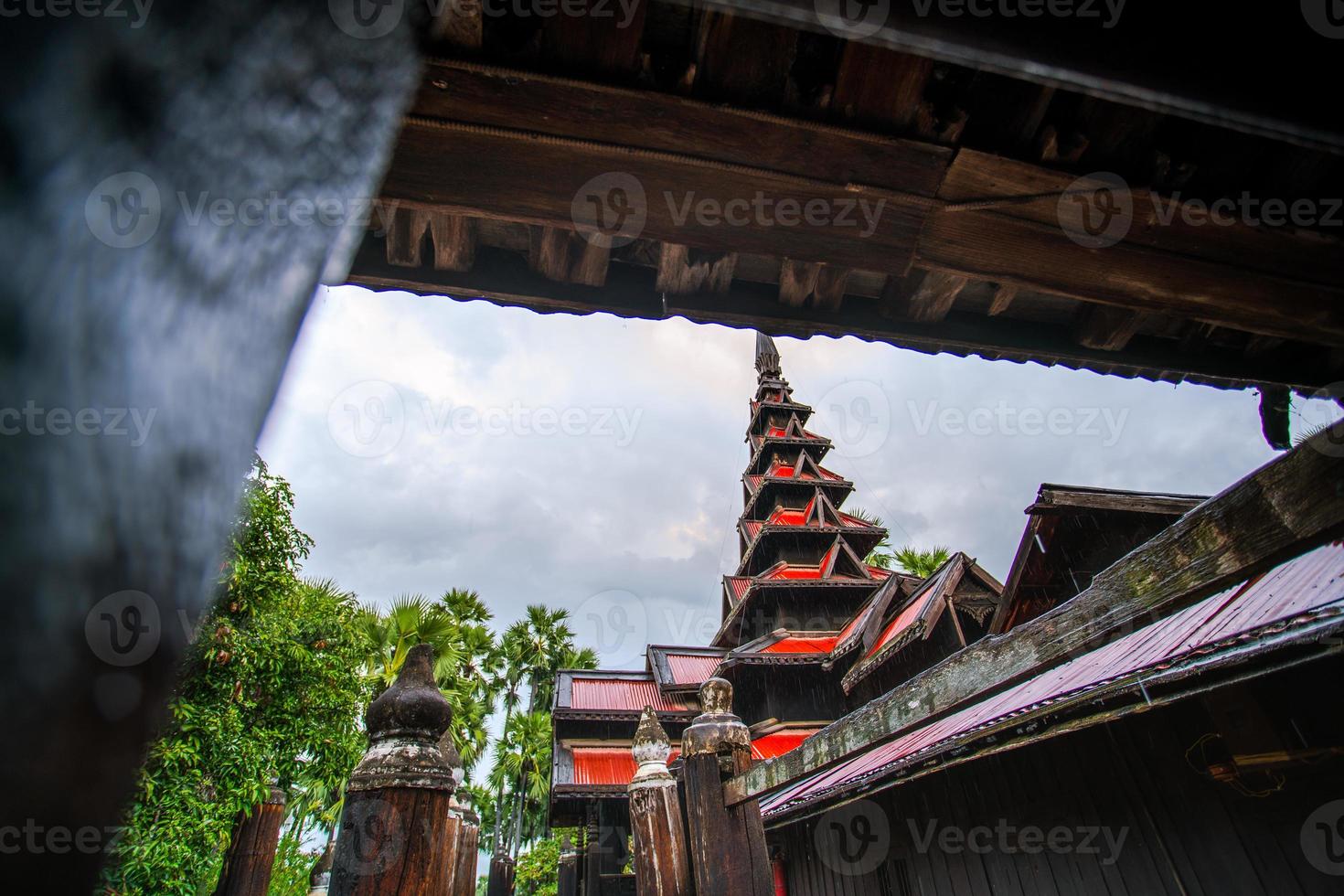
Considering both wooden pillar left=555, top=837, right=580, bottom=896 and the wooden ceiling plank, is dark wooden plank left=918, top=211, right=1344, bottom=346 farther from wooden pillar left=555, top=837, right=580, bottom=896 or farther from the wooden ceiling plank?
wooden pillar left=555, top=837, right=580, bottom=896

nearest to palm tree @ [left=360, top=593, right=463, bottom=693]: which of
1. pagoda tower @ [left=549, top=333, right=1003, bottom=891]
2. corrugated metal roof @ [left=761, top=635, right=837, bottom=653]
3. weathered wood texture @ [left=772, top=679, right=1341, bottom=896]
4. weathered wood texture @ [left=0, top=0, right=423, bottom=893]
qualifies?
pagoda tower @ [left=549, top=333, right=1003, bottom=891]

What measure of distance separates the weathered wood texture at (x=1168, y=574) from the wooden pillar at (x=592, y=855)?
10740mm

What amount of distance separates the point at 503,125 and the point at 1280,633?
3487 millimetres

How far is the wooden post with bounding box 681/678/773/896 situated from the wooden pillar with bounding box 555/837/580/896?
10.9 m

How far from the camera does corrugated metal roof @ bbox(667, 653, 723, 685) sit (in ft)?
49.7

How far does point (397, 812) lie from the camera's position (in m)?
1.96

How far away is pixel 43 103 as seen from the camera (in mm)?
267

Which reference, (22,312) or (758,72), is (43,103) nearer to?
(22,312)

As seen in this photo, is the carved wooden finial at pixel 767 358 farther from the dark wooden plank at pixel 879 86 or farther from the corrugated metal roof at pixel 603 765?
the dark wooden plank at pixel 879 86

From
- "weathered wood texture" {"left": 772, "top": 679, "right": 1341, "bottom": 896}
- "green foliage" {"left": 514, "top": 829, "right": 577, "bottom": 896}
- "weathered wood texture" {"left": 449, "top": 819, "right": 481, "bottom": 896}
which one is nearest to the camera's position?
"weathered wood texture" {"left": 772, "top": 679, "right": 1341, "bottom": 896}

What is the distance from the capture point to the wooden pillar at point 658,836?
303cm

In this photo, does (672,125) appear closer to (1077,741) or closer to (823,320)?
(823,320)

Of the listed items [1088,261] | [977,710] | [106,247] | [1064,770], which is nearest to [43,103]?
[106,247]

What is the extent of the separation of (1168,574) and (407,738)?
2.30m
